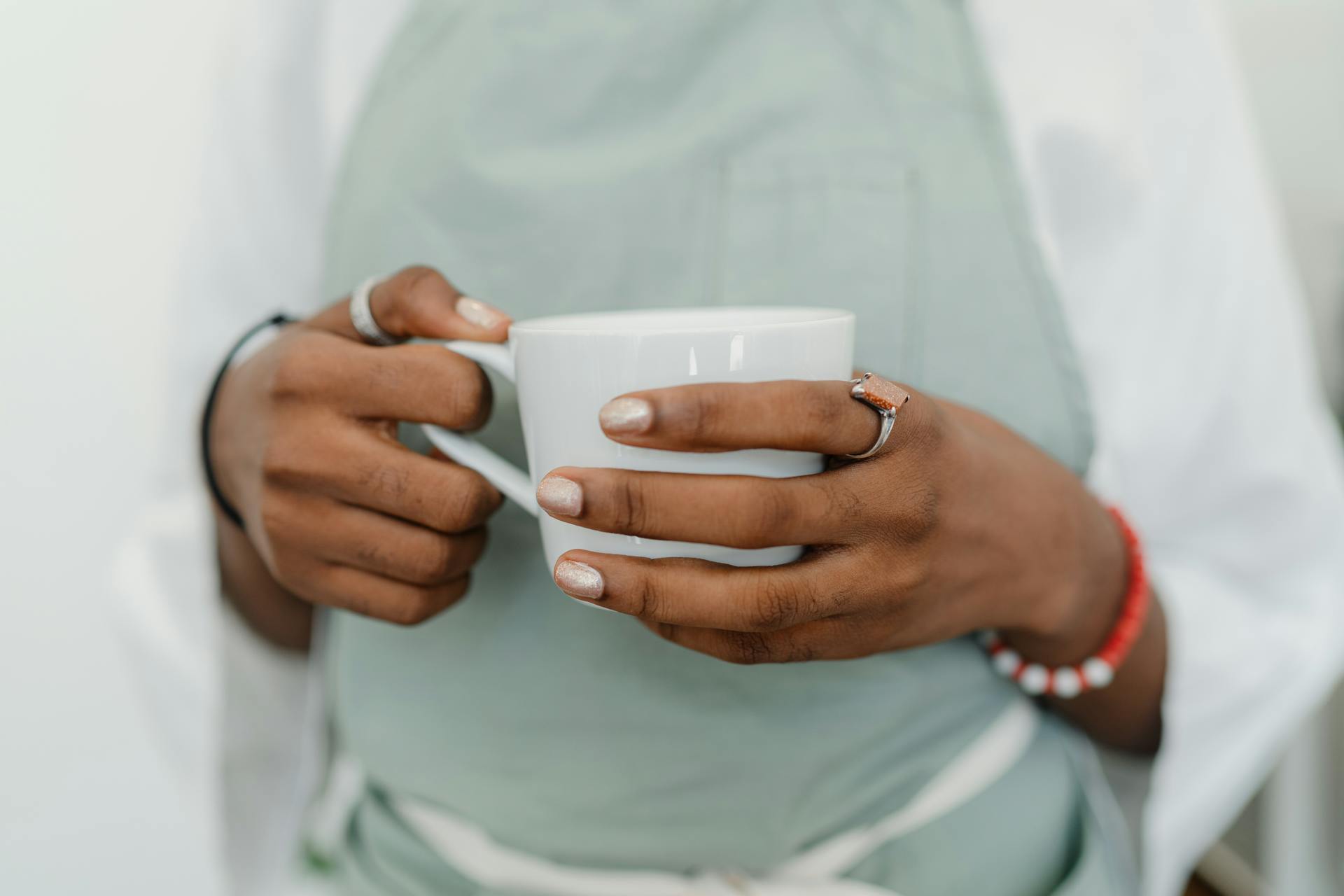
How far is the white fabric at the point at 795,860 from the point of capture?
1.53 feet

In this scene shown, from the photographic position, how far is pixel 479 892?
48cm

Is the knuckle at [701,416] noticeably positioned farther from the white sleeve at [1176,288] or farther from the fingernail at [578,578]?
the white sleeve at [1176,288]

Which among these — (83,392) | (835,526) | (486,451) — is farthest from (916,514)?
(83,392)

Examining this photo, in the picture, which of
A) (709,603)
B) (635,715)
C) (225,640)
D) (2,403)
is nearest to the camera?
(709,603)

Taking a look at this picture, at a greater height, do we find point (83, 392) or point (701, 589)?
point (701, 589)

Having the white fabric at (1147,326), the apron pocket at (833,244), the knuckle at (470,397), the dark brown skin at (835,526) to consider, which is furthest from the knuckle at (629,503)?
the white fabric at (1147,326)

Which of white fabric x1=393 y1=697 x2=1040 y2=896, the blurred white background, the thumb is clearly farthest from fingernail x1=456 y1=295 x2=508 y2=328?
the blurred white background

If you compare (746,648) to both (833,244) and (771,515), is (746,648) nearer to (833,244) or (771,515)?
(771,515)

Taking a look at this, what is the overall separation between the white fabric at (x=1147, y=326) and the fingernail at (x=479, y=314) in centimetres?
20

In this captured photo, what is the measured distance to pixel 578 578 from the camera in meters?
0.28

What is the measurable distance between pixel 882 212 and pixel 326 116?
0.40 m

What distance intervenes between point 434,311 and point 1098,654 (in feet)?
1.40

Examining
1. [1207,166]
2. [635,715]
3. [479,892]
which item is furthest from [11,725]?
[1207,166]

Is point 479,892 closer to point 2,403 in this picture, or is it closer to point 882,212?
point 882,212
